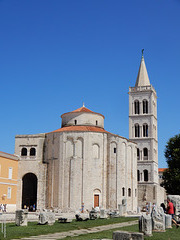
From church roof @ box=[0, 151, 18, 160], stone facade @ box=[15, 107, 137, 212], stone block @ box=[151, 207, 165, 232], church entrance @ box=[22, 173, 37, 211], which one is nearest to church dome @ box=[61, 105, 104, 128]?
stone facade @ box=[15, 107, 137, 212]

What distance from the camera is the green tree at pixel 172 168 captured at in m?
40.3

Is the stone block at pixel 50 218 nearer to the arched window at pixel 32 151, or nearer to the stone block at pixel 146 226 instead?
the stone block at pixel 146 226

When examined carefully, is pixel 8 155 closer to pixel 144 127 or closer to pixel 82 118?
pixel 82 118

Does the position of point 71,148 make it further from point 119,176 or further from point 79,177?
point 119,176

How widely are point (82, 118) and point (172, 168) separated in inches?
601

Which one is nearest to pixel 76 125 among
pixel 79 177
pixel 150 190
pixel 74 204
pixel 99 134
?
pixel 99 134

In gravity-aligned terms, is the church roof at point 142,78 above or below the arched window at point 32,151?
above

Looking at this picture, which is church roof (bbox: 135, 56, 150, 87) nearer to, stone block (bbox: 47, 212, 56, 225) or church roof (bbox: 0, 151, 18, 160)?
church roof (bbox: 0, 151, 18, 160)

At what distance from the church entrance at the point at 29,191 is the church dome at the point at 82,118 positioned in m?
9.28

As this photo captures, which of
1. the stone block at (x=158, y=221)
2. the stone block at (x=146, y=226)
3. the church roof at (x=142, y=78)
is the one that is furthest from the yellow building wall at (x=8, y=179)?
the church roof at (x=142, y=78)

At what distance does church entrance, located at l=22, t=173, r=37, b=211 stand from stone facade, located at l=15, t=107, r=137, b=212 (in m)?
1.54

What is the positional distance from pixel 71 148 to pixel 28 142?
693 centimetres

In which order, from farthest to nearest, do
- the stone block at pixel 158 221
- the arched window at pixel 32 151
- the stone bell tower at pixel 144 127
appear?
the stone bell tower at pixel 144 127, the arched window at pixel 32 151, the stone block at pixel 158 221

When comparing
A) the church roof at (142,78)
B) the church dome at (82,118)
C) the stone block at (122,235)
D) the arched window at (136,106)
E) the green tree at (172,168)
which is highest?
the church roof at (142,78)
